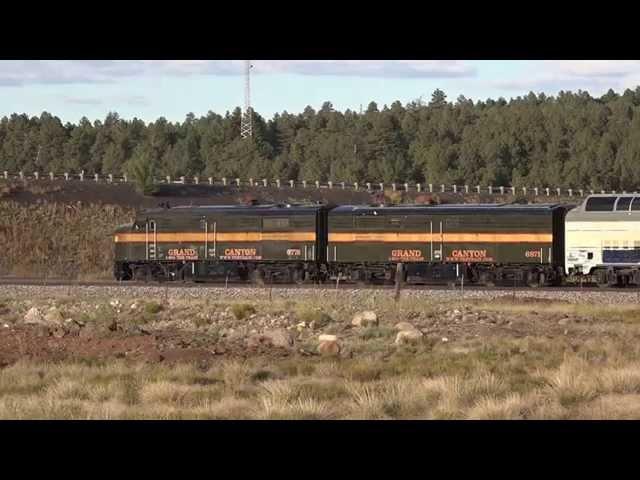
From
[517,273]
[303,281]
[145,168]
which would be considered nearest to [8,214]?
[145,168]

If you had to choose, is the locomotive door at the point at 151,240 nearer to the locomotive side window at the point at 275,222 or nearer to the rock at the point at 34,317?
the locomotive side window at the point at 275,222

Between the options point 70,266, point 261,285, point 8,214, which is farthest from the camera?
point 8,214

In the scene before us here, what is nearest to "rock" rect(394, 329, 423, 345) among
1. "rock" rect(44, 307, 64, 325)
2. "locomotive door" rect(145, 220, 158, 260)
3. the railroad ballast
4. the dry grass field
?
the dry grass field

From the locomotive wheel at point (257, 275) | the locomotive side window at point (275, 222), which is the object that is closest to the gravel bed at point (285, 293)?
the locomotive wheel at point (257, 275)

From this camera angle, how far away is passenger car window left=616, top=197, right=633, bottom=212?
3541 cm

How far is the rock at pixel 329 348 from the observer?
75.6ft

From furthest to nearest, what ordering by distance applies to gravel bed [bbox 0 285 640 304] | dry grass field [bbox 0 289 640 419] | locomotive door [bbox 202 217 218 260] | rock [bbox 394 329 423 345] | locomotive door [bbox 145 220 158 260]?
locomotive door [bbox 145 220 158 260], locomotive door [bbox 202 217 218 260], gravel bed [bbox 0 285 640 304], rock [bbox 394 329 423 345], dry grass field [bbox 0 289 640 419]

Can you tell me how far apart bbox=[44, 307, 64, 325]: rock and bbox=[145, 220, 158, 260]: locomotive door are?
10471 mm

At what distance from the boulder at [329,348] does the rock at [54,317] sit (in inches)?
339

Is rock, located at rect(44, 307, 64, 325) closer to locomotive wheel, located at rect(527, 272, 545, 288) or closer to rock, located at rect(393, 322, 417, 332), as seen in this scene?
rock, located at rect(393, 322, 417, 332)

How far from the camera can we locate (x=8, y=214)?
67.6 m
